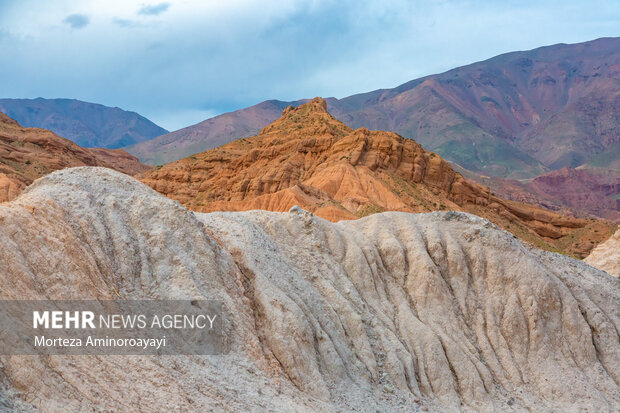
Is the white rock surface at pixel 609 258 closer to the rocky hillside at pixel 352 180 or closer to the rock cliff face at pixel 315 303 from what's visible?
the rock cliff face at pixel 315 303

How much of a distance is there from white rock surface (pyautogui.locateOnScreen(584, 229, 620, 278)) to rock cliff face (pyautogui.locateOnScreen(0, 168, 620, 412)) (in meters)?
6.04

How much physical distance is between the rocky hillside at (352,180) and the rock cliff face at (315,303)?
29020mm

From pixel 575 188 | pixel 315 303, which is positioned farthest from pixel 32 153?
pixel 575 188

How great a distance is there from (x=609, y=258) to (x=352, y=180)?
1198 inches

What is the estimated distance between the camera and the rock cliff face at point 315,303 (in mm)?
15531

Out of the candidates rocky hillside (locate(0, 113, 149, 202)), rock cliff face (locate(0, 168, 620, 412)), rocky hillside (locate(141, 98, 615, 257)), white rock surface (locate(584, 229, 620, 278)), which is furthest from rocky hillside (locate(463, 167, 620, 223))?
rock cliff face (locate(0, 168, 620, 412))

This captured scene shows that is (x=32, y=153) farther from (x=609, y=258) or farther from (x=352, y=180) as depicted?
(x=609, y=258)

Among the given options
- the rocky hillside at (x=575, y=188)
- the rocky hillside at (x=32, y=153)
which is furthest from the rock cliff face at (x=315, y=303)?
the rocky hillside at (x=575, y=188)

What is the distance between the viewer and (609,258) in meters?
37.1

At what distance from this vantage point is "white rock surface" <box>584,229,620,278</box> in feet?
118

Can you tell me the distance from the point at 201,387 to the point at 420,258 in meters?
12.8

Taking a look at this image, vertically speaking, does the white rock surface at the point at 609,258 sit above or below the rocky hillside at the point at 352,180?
below

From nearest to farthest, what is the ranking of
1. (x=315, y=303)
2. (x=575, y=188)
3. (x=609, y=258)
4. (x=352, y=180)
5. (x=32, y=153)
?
(x=315, y=303) < (x=609, y=258) < (x=352, y=180) < (x=32, y=153) < (x=575, y=188)

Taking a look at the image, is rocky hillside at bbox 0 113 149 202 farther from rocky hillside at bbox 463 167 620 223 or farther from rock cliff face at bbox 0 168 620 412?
rocky hillside at bbox 463 167 620 223
